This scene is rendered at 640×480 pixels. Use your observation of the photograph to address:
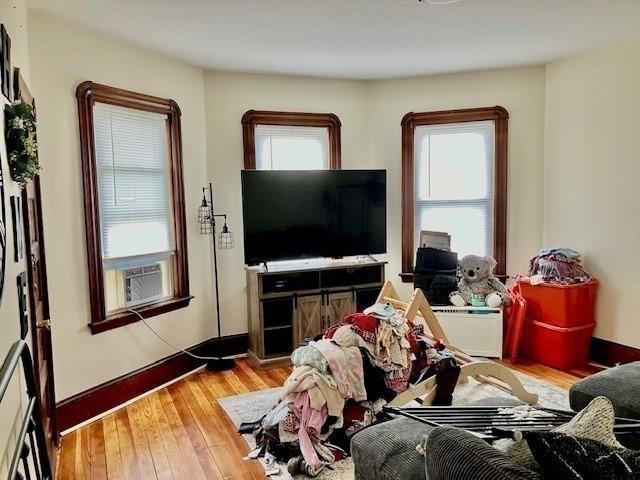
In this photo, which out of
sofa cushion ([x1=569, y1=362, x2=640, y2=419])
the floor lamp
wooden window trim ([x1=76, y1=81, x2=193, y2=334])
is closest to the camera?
sofa cushion ([x1=569, y1=362, x2=640, y2=419])

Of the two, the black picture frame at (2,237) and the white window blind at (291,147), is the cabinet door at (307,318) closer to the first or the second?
the white window blind at (291,147)

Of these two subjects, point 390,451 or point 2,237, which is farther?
point 390,451

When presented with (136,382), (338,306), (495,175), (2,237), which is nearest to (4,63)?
(2,237)

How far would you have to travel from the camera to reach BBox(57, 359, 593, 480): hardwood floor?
107 inches

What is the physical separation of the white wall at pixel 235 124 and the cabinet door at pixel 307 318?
Answer: 0.61 m

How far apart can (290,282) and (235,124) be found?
5.13 ft

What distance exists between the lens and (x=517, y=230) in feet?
15.5

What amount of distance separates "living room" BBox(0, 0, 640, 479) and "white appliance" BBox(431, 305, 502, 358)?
2 centimetres

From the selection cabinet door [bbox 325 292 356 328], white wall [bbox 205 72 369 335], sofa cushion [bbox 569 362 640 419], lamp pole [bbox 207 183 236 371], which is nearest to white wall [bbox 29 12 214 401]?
lamp pole [bbox 207 183 236 371]

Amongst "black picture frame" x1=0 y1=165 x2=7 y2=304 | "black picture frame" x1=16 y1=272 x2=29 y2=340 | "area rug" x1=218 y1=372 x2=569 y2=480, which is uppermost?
"black picture frame" x1=0 y1=165 x2=7 y2=304

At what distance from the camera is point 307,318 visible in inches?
174

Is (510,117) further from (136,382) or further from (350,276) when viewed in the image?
(136,382)

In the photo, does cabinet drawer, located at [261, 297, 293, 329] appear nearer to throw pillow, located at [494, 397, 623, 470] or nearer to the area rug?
the area rug

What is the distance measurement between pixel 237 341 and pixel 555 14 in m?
3.69
